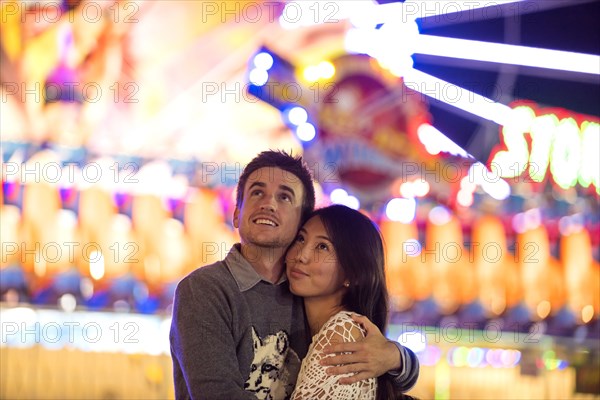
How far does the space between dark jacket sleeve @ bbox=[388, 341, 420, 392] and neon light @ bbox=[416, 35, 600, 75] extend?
4.12 metres

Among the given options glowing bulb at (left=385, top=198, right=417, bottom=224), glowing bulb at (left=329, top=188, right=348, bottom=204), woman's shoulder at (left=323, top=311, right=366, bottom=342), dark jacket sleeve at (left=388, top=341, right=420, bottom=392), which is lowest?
dark jacket sleeve at (left=388, top=341, right=420, bottom=392)

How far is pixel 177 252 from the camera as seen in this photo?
502 cm

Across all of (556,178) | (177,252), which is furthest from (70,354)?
(556,178)

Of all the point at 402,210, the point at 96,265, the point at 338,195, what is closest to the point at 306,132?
the point at 338,195

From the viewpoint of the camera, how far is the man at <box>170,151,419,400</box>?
1882mm

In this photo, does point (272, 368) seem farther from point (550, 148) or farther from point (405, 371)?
point (550, 148)

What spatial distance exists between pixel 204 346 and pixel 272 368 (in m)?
A: 0.21

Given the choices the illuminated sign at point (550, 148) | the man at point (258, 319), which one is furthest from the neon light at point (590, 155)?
the man at point (258, 319)

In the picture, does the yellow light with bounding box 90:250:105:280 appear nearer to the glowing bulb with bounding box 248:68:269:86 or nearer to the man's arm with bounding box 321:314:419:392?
the glowing bulb with bounding box 248:68:269:86

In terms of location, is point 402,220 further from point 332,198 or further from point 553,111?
point 553,111

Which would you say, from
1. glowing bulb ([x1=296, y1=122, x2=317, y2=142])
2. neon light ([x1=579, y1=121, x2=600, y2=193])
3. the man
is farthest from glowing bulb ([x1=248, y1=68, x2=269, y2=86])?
the man

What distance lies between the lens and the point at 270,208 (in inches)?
84.0

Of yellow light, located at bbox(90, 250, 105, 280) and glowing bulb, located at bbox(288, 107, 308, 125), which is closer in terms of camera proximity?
yellow light, located at bbox(90, 250, 105, 280)

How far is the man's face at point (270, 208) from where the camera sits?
6.98 feet
